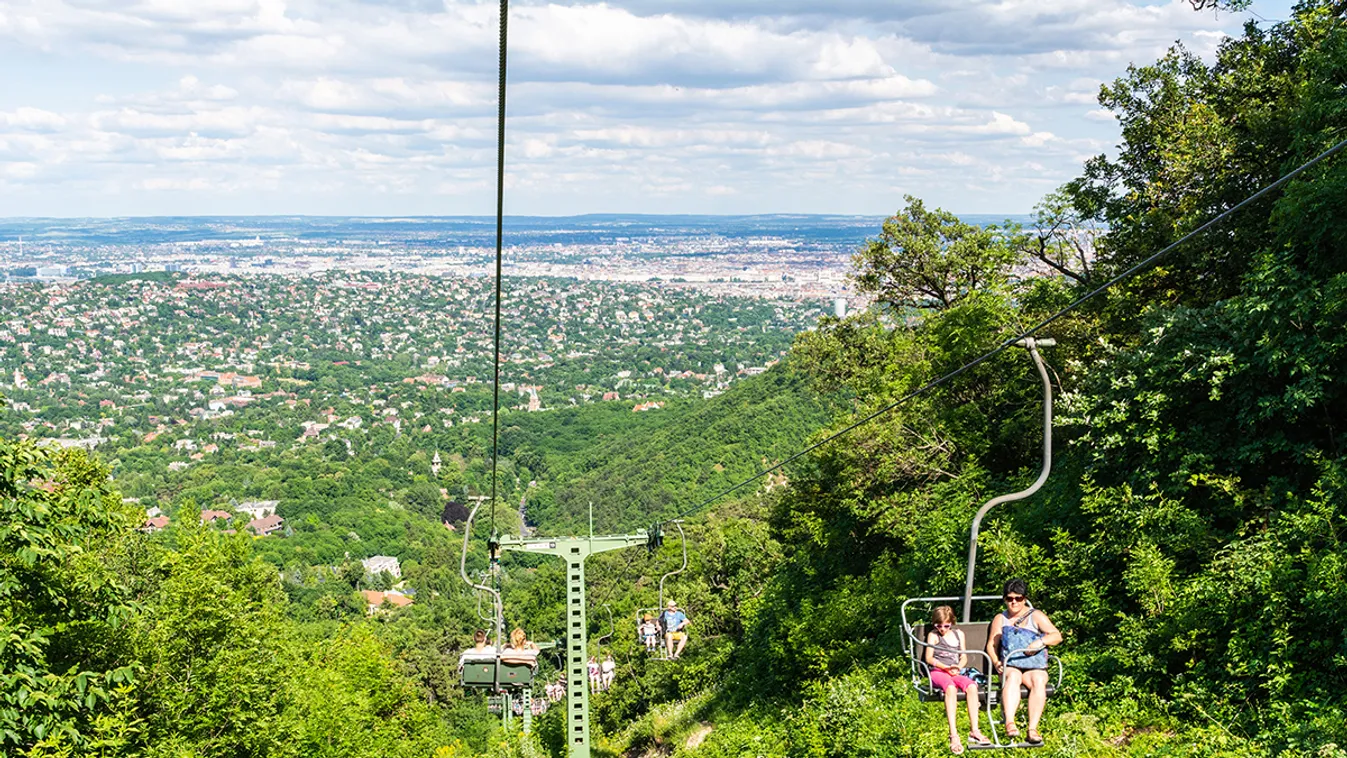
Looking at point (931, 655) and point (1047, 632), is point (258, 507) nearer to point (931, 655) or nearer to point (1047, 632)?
point (931, 655)

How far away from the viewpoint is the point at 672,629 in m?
20.3

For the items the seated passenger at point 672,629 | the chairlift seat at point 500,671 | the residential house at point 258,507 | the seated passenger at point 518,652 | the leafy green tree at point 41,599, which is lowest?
the residential house at point 258,507

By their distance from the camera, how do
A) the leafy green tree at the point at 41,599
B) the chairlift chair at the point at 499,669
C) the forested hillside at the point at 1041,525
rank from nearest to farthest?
the leafy green tree at the point at 41,599
the forested hillside at the point at 1041,525
the chairlift chair at the point at 499,669

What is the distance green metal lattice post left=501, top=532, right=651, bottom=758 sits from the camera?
38.3 ft

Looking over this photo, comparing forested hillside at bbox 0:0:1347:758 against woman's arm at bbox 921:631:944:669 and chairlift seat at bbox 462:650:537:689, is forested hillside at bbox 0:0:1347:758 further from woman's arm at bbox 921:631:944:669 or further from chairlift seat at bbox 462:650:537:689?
chairlift seat at bbox 462:650:537:689

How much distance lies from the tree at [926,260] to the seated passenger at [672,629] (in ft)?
26.0

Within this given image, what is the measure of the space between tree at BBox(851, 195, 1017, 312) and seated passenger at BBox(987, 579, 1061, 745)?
1390 centimetres

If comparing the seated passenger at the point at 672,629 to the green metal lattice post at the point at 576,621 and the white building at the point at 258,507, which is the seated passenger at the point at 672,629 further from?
the white building at the point at 258,507

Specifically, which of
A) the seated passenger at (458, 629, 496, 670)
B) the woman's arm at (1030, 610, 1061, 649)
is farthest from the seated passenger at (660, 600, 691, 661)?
the woman's arm at (1030, 610, 1061, 649)

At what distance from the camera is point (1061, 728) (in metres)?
9.39

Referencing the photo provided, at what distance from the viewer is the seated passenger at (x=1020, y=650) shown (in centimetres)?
693

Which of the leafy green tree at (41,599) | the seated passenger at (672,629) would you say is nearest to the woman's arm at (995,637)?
the leafy green tree at (41,599)

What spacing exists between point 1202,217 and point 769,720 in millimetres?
9234

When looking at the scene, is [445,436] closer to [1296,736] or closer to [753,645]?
[753,645]
